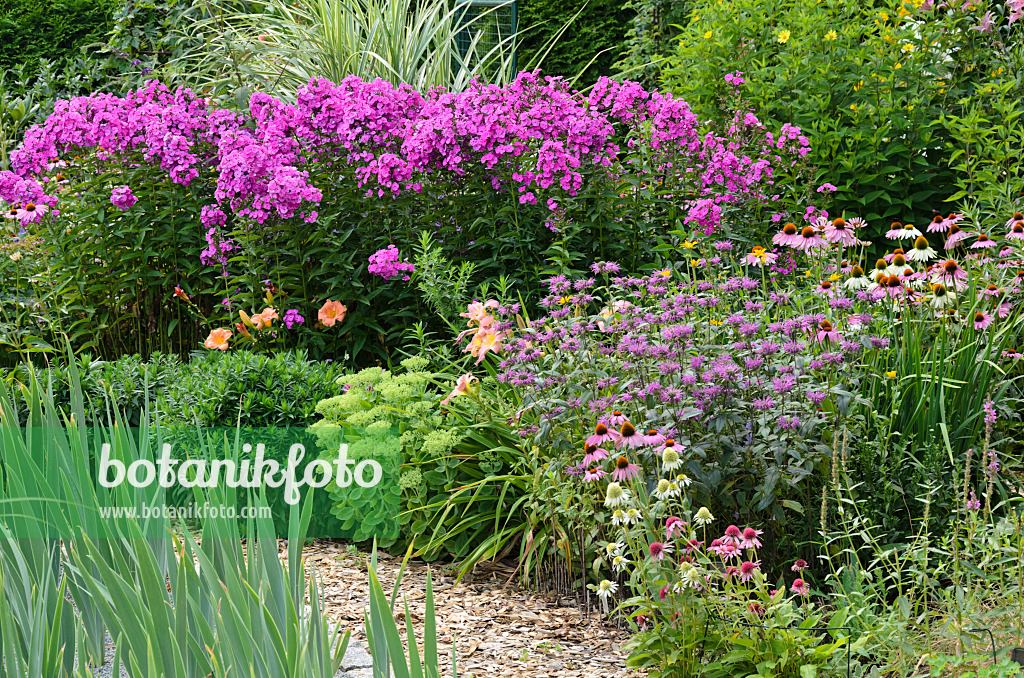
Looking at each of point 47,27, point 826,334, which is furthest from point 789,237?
point 47,27

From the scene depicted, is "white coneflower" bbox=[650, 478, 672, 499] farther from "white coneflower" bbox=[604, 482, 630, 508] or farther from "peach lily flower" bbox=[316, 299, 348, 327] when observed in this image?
"peach lily flower" bbox=[316, 299, 348, 327]

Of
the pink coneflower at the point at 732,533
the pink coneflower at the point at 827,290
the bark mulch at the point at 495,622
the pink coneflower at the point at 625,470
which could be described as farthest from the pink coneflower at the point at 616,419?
the pink coneflower at the point at 827,290

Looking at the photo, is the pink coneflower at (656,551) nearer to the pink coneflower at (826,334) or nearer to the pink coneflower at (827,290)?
the pink coneflower at (826,334)

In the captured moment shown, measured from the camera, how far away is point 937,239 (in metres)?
5.29

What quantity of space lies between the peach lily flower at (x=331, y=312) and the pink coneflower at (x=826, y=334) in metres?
2.28

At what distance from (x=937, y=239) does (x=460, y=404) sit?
10.7 feet

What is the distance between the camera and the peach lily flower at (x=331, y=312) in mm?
4305

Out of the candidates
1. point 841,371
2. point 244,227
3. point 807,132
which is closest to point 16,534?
point 841,371

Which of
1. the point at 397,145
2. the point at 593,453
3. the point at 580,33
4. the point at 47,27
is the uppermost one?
the point at 47,27

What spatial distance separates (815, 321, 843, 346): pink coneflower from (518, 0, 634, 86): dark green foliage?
826 centimetres

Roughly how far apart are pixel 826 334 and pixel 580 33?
28.5ft

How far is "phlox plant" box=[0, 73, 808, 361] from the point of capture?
171 inches

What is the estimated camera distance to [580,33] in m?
10.8

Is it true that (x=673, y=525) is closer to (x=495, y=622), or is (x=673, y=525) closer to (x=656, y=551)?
(x=656, y=551)
